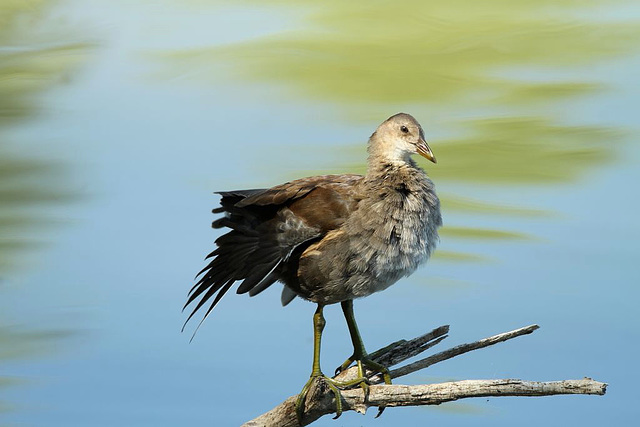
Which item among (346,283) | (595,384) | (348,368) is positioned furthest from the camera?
(348,368)

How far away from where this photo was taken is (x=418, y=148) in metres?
5.32

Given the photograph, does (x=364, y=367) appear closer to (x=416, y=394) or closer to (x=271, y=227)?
(x=416, y=394)

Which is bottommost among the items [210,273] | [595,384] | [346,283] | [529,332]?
[595,384]

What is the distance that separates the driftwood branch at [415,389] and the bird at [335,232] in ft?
0.20

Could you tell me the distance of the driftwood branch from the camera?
4730 mm

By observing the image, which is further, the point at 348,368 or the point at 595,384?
the point at 348,368

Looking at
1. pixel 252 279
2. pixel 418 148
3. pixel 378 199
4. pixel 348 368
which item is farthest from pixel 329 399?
pixel 418 148

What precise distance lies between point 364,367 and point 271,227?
3.28 ft

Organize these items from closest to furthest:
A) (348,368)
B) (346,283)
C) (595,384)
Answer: (595,384), (346,283), (348,368)

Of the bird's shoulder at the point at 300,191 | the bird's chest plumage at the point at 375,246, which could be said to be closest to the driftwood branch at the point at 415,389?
the bird's chest plumage at the point at 375,246

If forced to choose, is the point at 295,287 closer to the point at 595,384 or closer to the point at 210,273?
the point at 210,273

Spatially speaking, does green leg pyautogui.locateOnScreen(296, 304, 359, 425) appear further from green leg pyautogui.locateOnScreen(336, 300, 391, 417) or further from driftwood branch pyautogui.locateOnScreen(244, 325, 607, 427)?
green leg pyautogui.locateOnScreen(336, 300, 391, 417)

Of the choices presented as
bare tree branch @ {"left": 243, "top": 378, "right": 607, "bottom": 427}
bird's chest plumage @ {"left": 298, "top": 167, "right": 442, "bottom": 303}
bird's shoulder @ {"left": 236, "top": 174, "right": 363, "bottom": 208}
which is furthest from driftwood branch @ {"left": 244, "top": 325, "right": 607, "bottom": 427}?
bird's shoulder @ {"left": 236, "top": 174, "right": 363, "bottom": 208}

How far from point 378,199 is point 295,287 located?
2.13 feet
